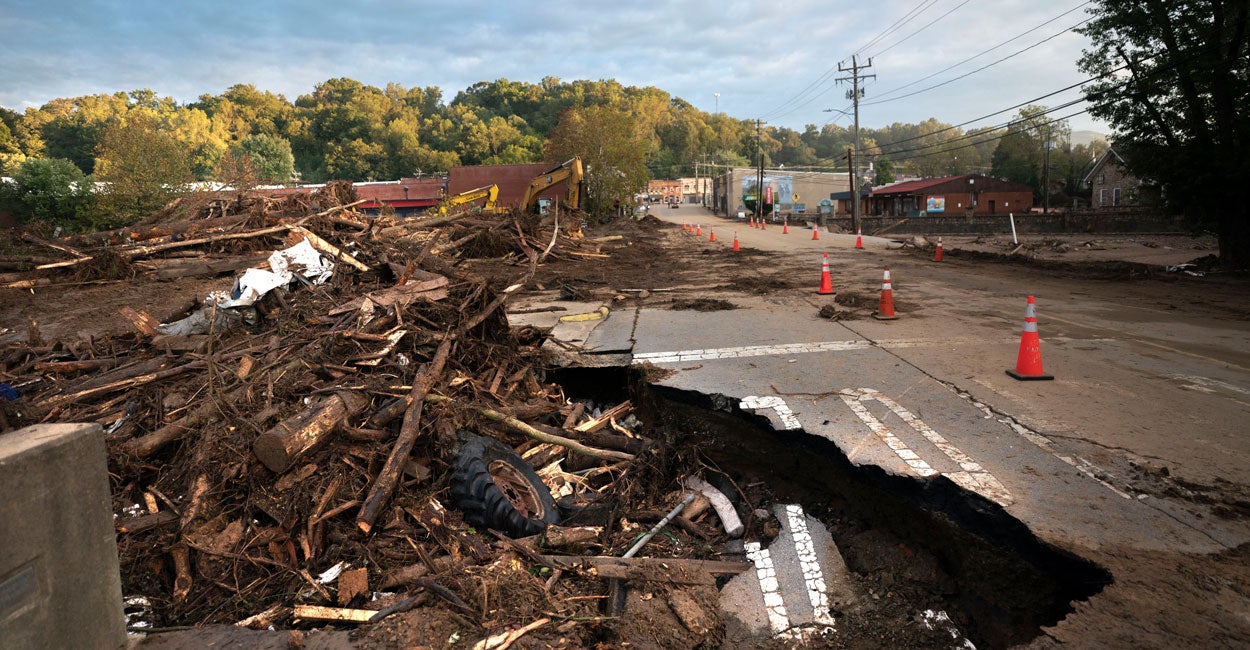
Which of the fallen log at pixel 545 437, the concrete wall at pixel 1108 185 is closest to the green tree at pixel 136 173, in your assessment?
the fallen log at pixel 545 437

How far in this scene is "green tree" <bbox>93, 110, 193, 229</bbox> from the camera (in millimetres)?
32678

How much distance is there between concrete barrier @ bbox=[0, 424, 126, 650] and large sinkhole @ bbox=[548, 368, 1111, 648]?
287 cm

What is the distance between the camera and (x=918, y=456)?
4.18 metres

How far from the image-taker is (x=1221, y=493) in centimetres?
353

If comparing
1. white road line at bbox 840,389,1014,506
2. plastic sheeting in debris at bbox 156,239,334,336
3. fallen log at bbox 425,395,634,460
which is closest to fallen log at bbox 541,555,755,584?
white road line at bbox 840,389,1014,506

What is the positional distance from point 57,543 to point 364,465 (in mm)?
2228

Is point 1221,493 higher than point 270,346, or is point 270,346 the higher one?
point 270,346

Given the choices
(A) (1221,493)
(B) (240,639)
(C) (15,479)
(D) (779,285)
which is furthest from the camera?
(D) (779,285)

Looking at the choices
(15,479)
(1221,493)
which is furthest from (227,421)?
(1221,493)

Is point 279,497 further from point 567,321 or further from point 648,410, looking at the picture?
point 567,321

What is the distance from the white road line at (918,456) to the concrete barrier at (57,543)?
4107mm

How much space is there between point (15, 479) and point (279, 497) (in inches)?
83.2

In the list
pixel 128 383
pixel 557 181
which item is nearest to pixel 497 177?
pixel 557 181

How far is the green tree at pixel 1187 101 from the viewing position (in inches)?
533
